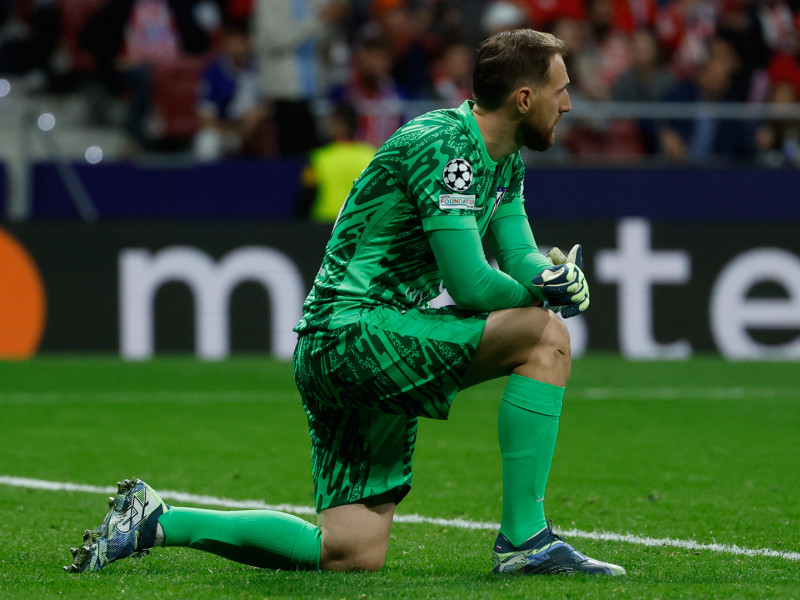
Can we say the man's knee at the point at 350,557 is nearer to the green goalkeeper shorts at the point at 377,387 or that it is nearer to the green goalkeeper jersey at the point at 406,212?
the green goalkeeper shorts at the point at 377,387

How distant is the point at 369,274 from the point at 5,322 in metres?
7.65

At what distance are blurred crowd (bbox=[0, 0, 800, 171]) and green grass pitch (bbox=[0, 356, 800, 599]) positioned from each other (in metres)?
2.61

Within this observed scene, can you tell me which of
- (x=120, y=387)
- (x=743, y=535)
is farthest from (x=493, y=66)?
(x=120, y=387)

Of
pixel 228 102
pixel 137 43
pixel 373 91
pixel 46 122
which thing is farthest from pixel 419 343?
pixel 137 43

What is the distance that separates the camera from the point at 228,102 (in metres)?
13.0

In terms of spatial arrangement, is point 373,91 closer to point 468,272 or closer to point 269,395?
point 269,395

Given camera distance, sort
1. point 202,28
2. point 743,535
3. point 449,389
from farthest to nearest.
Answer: point 202,28 → point 743,535 → point 449,389

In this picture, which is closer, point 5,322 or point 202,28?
point 5,322

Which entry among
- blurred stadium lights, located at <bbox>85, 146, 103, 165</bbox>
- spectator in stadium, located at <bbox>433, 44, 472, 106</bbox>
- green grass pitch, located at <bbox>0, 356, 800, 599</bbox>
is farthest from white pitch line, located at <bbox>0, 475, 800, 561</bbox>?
spectator in stadium, located at <bbox>433, 44, 472, 106</bbox>

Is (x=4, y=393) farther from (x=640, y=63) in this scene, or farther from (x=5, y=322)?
(x=640, y=63)

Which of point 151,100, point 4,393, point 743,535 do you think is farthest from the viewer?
point 151,100

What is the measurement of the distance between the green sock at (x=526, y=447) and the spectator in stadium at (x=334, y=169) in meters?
7.09

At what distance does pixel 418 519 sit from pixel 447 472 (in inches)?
45.3

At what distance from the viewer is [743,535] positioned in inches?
192
